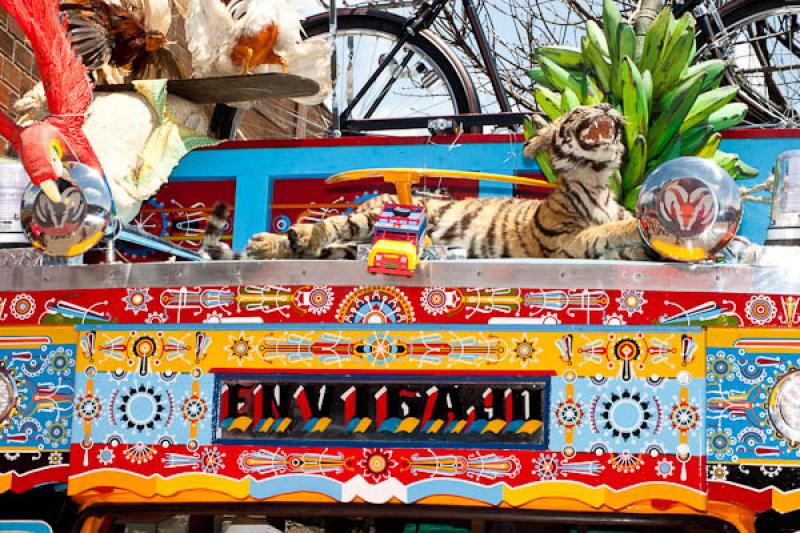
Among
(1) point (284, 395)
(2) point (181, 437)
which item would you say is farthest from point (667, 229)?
(2) point (181, 437)

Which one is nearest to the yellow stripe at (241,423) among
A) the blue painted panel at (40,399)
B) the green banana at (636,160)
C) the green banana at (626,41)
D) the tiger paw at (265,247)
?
the blue painted panel at (40,399)

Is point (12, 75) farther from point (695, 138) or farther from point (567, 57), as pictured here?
point (695, 138)

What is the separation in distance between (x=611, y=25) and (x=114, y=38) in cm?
177

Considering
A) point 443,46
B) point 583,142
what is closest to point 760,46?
point 443,46

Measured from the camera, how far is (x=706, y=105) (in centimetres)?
343

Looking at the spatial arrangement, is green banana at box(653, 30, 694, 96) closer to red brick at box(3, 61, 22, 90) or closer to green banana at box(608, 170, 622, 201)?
green banana at box(608, 170, 622, 201)

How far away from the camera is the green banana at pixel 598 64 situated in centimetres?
356

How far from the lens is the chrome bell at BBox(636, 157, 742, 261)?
204 centimetres

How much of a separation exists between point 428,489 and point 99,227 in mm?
906

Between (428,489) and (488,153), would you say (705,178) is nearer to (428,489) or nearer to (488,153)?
(428,489)

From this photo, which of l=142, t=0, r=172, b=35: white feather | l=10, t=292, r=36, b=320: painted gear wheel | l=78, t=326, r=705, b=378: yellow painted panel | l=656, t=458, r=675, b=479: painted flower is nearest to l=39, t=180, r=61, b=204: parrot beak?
l=10, t=292, r=36, b=320: painted gear wheel

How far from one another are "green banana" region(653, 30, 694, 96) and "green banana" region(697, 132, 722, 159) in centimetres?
37

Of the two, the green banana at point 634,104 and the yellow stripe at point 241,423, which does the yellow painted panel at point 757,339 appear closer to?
the yellow stripe at point 241,423

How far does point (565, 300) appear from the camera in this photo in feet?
6.76
